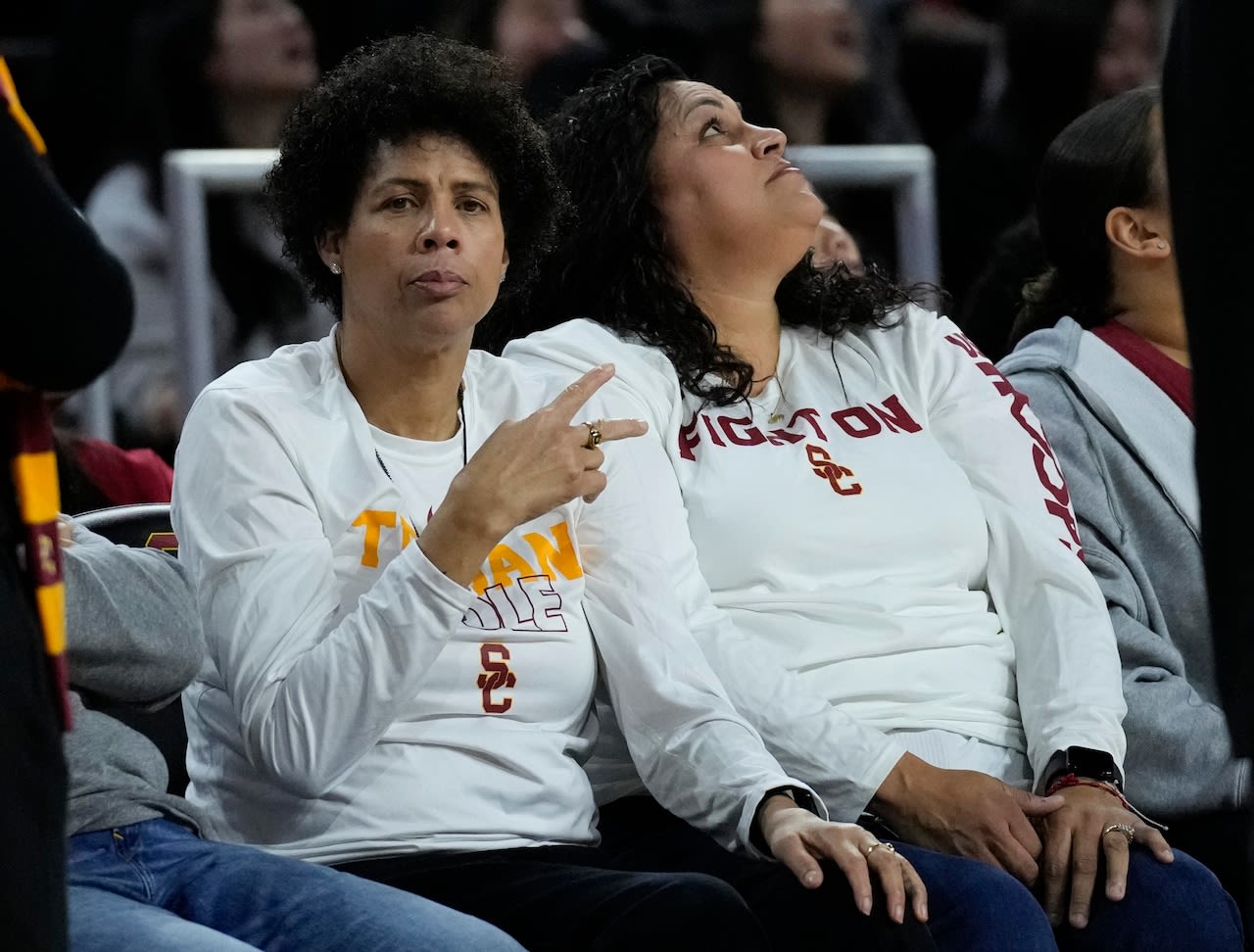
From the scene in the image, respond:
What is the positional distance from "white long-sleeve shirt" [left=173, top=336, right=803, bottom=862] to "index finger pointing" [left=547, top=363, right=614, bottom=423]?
18 cm

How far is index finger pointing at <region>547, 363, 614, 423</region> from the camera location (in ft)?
6.48

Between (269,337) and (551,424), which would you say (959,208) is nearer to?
(269,337)

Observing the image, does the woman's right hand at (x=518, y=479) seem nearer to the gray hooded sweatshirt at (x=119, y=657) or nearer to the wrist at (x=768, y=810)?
the gray hooded sweatshirt at (x=119, y=657)

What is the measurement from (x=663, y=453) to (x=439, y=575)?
52 cm

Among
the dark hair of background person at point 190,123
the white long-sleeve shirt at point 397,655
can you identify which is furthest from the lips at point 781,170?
the dark hair of background person at point 190,123

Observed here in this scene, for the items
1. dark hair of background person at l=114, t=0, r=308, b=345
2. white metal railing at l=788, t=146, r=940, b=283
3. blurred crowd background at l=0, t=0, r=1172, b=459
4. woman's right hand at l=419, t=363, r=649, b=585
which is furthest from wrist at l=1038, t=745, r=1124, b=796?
dark hair of background person at l=114, t=0, r=308, b=345

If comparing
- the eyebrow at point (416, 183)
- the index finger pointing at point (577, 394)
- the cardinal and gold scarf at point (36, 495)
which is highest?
the eyebrow at point (416, 183)

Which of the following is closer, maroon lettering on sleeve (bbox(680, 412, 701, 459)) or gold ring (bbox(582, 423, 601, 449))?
gold ring (bbox(582, 423, 601, 449))

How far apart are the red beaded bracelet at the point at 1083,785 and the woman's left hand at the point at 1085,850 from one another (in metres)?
0.03

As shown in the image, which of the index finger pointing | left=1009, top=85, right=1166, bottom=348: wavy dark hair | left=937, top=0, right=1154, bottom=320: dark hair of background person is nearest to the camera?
the index finger pointing

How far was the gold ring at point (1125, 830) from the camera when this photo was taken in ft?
6.72

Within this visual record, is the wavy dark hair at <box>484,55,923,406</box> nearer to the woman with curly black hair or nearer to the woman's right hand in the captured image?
the woman with curly black hair

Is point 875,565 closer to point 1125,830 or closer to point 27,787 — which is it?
point 1125,830

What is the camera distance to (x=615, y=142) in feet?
8.44
